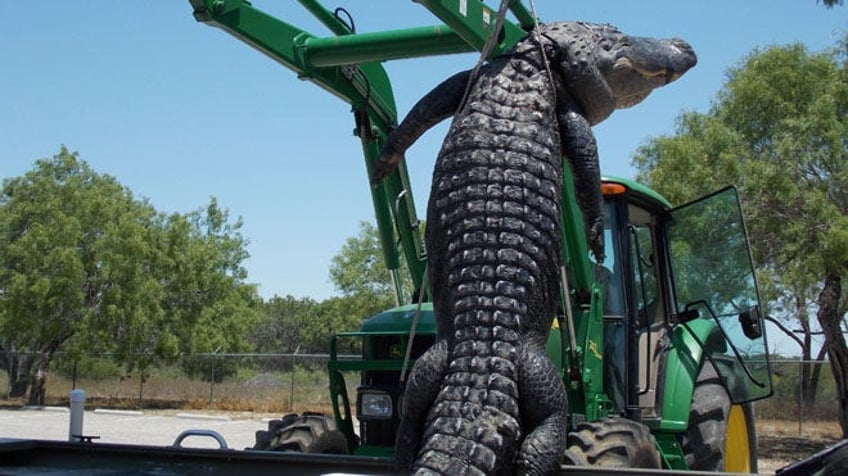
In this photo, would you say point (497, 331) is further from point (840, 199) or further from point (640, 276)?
point (840, 199)

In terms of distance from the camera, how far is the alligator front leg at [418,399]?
10.8 feet

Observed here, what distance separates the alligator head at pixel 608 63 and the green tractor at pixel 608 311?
879 mm

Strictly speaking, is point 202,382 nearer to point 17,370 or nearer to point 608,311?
point 17,370

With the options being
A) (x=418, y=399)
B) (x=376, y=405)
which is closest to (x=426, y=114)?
(x=418, y=399)

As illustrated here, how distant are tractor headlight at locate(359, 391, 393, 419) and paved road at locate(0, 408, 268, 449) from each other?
9.27m

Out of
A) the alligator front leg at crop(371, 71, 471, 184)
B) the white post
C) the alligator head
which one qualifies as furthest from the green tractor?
the white post

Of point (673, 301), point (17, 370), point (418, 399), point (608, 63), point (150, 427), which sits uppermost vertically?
point (608, 63)

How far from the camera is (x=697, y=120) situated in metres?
20.5

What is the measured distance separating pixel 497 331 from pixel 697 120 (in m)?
18.4

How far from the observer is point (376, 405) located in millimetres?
5883

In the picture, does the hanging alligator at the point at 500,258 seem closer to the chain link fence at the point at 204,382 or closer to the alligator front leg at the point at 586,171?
the alligator front leg at the point at 586,171

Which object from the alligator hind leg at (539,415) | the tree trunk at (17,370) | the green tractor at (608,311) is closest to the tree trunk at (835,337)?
the green tractor at (608,311)

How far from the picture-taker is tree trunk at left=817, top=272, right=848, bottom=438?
1641 cm

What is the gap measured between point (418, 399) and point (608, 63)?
5.54 feet
